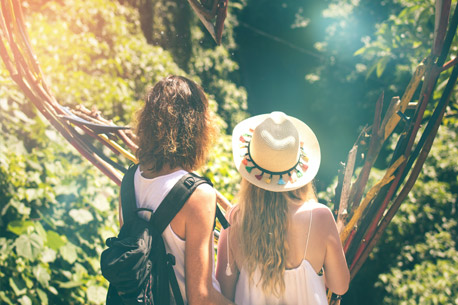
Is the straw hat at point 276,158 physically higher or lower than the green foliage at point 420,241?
higher

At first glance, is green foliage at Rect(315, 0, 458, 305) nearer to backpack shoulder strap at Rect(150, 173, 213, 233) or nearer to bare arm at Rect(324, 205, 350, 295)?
bare arm at Rect(324, 205, 350, 295)

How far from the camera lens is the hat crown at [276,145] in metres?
1.36

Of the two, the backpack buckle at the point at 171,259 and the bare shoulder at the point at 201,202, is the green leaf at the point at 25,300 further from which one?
the bare shoulder at the point at 201,202

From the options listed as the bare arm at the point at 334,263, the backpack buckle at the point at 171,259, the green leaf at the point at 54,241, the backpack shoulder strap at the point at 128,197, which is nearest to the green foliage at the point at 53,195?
the green leaf at the point at 54,241

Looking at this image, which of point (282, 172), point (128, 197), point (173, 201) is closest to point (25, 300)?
point (128, 197)

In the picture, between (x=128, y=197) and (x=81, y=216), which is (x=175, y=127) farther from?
(x=81, y=216)

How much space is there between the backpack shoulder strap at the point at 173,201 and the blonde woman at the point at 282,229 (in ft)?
0.78

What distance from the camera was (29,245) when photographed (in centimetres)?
210

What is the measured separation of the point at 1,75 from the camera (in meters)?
2.75

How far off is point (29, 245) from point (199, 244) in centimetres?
140

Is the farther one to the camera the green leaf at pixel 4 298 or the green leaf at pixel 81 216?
the green leaf at pixel 81 216

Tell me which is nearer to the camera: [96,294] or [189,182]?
[189,182]

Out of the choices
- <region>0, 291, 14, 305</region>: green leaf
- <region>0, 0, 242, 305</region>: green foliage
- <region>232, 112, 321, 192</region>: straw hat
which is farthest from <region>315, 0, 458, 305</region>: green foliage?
<region>0, 291, 14, 305</region>: green leaf

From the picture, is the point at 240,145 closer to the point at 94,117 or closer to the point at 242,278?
the point at 242,278
